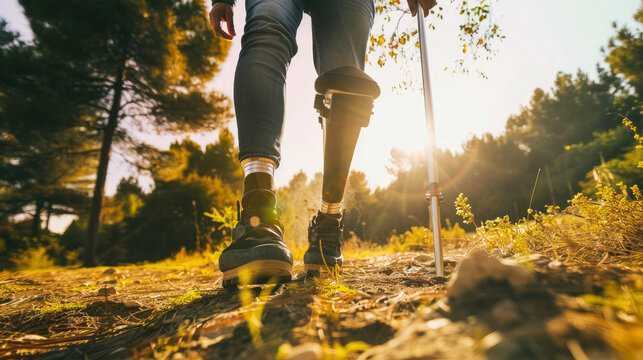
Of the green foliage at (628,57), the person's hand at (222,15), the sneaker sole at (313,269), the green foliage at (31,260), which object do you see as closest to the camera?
the sneaker sole at (313,269)

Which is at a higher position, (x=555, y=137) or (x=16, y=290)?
(x=555, y=137)

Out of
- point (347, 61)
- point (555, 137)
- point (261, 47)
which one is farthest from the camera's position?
point (555, 137)

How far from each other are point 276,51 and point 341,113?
371 millimetres

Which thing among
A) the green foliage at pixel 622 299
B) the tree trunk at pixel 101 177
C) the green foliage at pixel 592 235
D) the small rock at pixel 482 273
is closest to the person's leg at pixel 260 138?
the small rock at pixel 482 273

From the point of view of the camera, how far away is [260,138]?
3.59 feet

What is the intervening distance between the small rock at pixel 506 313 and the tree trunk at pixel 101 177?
9.90 metres

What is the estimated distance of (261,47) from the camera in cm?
118

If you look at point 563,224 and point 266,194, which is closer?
point 266,194

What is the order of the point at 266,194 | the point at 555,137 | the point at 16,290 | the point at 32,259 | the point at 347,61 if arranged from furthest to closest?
the point at 555,137
the point at 32,259
the point at 16,290
the point at 347,61
the point at 266,194

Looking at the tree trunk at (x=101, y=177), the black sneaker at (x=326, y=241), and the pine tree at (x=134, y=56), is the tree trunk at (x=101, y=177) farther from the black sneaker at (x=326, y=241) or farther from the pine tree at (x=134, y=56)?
the black sneaker at (x=326, y=241)

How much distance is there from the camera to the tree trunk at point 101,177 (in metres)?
7.84

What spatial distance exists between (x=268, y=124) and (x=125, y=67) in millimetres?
10365

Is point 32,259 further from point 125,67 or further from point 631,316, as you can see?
point 631,316

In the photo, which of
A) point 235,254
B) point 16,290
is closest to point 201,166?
point 16,290
